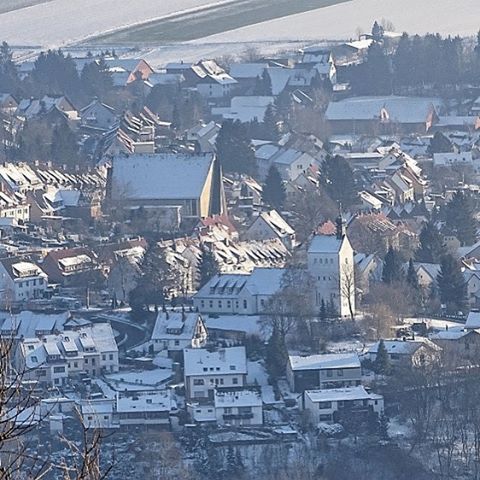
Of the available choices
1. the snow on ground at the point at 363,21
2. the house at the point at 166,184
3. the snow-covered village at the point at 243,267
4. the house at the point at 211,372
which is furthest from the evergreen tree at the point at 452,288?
the snow on ground at the point at 363,21

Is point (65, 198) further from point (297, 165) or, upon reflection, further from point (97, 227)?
point (297, 165)

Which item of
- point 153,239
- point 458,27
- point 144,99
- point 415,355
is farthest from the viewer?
point 458,27

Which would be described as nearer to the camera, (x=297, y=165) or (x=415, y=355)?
(x=415, y=355)

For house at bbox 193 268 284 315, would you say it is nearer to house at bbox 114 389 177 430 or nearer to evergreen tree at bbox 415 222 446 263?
evergreen tree at bbox 415 222 446 263

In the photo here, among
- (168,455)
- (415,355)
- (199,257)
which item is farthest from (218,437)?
(199,257)

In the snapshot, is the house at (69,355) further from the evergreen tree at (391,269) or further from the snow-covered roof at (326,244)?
the evergreen tree at (391,269)

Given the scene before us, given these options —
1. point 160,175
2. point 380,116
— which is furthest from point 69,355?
point 380,116

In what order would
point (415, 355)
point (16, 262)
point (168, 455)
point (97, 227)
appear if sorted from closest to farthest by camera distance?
point (168, 455) → point (415, 355) → point (16, 262) → point (97, 227)

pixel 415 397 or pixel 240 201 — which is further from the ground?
pixel 240 201
